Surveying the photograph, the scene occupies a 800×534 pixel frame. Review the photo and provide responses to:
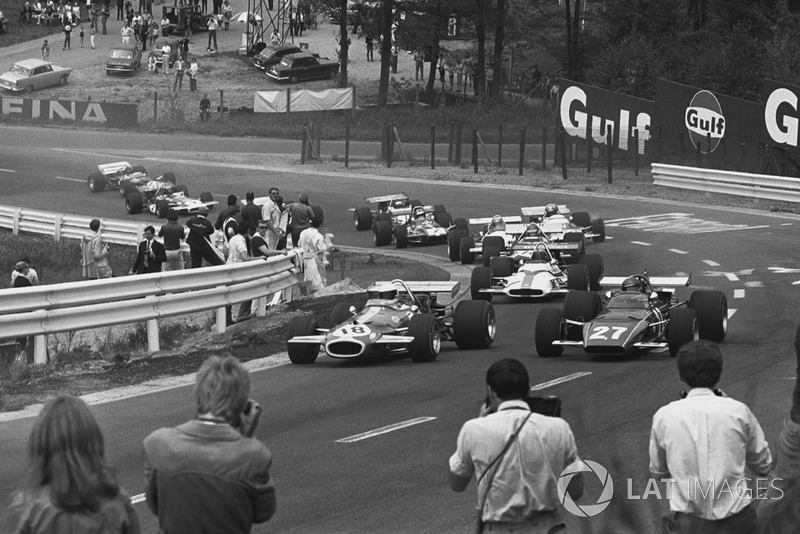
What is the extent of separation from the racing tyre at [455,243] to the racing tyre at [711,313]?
444 inches

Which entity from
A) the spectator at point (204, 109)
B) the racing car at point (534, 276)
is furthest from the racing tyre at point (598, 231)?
the spectator at point (204, 109)

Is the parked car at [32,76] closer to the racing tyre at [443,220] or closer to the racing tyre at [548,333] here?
the racing tyre at [443,220]

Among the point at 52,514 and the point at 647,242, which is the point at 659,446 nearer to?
the point at 52,514

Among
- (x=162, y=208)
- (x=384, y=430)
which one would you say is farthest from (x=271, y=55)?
(x=384, y=430)

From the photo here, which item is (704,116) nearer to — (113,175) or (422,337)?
(113,175)

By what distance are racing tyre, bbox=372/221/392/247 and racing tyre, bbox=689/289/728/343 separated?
15199 mm

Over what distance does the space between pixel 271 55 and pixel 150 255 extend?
49.9 metres

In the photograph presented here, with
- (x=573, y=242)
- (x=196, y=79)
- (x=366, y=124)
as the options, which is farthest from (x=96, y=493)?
(x=196, y=79)

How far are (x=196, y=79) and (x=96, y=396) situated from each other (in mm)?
57523

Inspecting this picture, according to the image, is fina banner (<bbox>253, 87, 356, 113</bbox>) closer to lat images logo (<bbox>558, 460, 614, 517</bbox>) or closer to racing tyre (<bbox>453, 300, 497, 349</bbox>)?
racing tyre (<bbox>453, 300, 497, 349</bbox>)

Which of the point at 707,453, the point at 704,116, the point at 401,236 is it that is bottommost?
the point at 401,236

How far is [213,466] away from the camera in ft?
18.3

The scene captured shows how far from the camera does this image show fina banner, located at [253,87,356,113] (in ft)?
197

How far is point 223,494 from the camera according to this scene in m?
5.58
